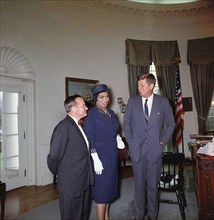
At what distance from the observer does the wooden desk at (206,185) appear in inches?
96.3

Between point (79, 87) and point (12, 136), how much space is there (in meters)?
1.97

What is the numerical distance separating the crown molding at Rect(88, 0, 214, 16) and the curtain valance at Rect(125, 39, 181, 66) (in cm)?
94

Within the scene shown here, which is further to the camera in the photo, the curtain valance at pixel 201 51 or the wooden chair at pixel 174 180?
the curtain valance at pixel 201 51

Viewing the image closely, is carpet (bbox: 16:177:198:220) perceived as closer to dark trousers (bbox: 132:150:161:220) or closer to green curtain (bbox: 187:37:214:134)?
dark trousers (bbox: 132:150:161:220)

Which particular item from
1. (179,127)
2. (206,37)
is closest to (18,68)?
(179,127)

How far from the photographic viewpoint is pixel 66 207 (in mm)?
1993

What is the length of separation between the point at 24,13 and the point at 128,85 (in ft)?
10.8

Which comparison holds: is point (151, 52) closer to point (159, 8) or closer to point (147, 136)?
point (159, 8)

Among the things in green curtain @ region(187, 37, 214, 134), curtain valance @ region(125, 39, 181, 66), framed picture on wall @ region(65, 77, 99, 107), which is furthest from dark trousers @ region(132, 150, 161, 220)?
green curtain @ region(187, 37, 214, 134)

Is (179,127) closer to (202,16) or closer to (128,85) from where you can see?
(128,85)

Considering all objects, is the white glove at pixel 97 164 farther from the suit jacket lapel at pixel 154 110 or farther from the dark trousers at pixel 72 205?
the suit jacket lapel at pixel 154 110

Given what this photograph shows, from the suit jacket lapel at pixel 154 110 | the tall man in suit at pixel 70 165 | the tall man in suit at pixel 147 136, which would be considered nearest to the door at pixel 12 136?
the tall man in suit at pixel 70 165

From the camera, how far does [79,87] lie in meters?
5.61

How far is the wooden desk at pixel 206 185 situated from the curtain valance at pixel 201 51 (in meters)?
5.01
